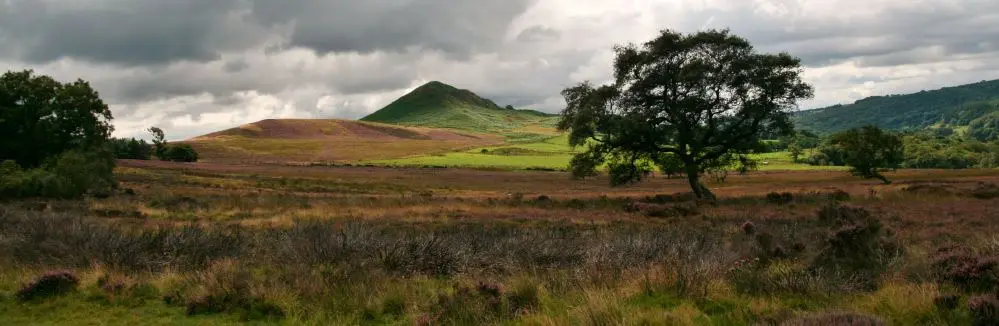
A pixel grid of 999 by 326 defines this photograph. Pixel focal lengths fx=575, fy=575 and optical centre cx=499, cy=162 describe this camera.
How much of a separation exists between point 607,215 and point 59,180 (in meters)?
34.4

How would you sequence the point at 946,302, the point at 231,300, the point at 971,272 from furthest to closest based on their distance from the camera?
the point at 231,300 → the point at 971,272 → the point at 946,302

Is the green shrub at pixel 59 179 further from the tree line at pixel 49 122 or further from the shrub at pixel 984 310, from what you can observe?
the shrub at pixel 984 310

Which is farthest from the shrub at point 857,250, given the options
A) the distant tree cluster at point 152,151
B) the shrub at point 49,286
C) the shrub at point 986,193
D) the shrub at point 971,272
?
the distant tree cluster at point 152,151

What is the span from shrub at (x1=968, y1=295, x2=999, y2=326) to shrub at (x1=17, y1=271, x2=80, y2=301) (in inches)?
532

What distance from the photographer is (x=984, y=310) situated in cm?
656

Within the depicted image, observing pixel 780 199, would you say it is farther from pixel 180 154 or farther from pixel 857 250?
pixel 180 154

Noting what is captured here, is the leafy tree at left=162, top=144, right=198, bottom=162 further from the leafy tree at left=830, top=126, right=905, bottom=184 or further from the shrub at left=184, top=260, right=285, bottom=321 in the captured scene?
the shrub at left=184, top=260, right=285, bottom=321

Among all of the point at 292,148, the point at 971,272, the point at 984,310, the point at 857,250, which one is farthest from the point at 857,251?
the point at 292,148

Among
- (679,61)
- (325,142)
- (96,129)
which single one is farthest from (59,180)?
(325,142)

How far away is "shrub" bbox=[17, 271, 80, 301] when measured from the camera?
9.89 meters

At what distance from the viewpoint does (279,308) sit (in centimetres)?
885

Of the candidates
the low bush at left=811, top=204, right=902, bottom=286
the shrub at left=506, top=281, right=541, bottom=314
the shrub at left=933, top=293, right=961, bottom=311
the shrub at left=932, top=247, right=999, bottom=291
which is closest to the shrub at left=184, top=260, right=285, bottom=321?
the shrub at left=506, top=281, right=541, bottom=314

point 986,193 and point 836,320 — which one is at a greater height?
point 836,320

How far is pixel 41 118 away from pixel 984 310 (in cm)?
5935
